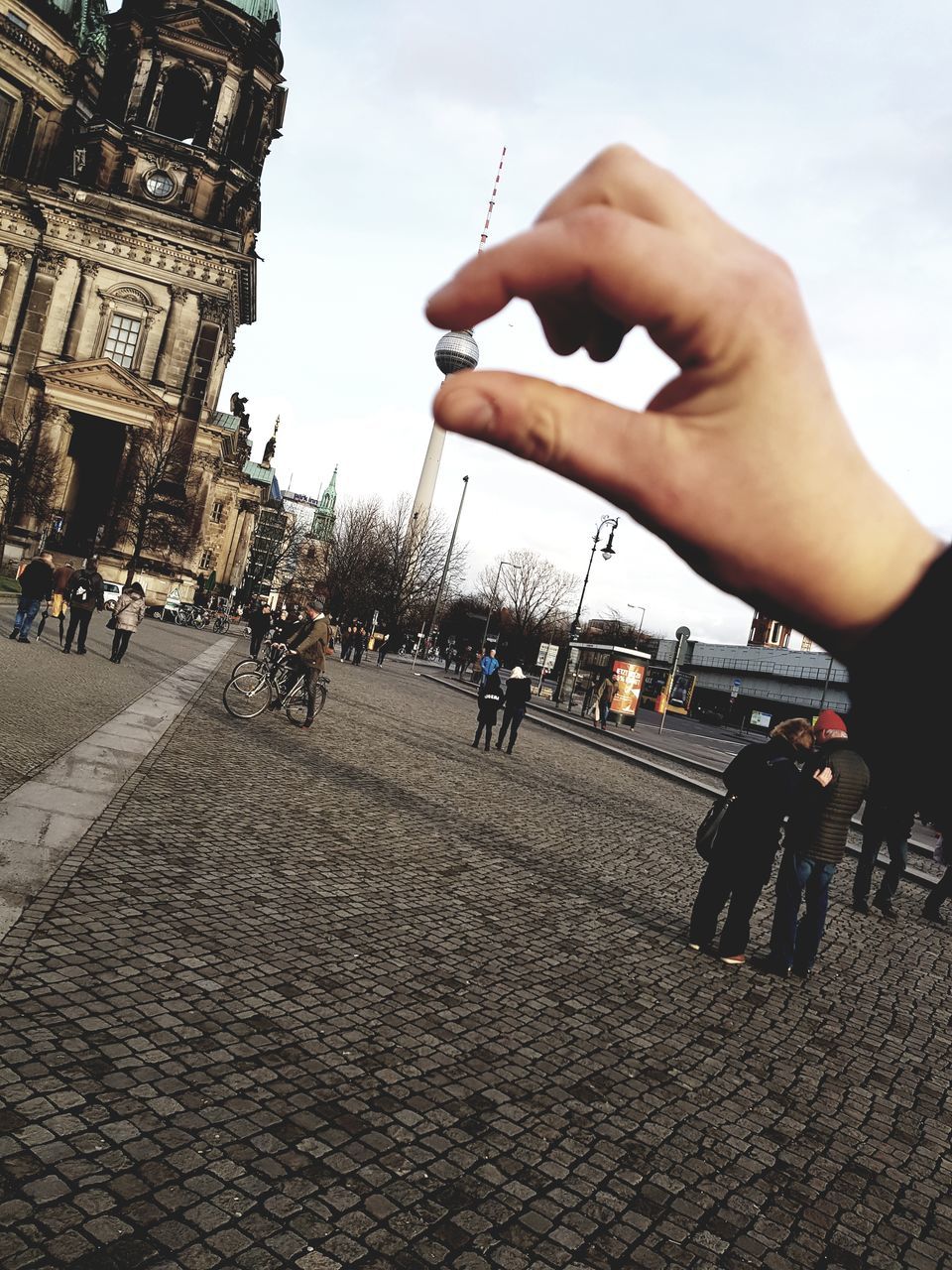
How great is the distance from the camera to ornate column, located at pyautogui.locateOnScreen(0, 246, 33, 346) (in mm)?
48125

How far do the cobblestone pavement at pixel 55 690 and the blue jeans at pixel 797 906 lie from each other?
6.18 m

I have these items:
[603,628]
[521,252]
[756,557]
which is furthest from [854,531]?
[603,628]

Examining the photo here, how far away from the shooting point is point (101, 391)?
46.4 m

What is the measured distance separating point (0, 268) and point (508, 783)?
47.7 meters

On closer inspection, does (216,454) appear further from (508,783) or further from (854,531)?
(854,531)

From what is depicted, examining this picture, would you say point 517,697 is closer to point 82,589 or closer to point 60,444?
point 82,589

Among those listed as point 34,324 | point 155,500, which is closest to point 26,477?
point 155,500

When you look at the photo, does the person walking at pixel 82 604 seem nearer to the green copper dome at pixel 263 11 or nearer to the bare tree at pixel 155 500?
the bare tree at pixel 155 500

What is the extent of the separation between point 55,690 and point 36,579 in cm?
554

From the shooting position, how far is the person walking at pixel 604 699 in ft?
97.4

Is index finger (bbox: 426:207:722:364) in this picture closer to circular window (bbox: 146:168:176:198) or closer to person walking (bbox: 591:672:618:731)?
person walking (bbox: 591:672:618:731)

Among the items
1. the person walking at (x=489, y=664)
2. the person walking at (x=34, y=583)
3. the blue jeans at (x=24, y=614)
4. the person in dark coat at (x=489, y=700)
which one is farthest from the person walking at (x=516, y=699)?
the blue jeans at (x=24, y=614)

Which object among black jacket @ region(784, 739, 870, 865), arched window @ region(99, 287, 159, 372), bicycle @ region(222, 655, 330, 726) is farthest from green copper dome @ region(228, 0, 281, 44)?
black jacket @ region(784, 739, 870, 865)

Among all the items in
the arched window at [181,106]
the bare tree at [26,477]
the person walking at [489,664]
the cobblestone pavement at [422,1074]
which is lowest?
the cobblestone pavement at [422,1074]
